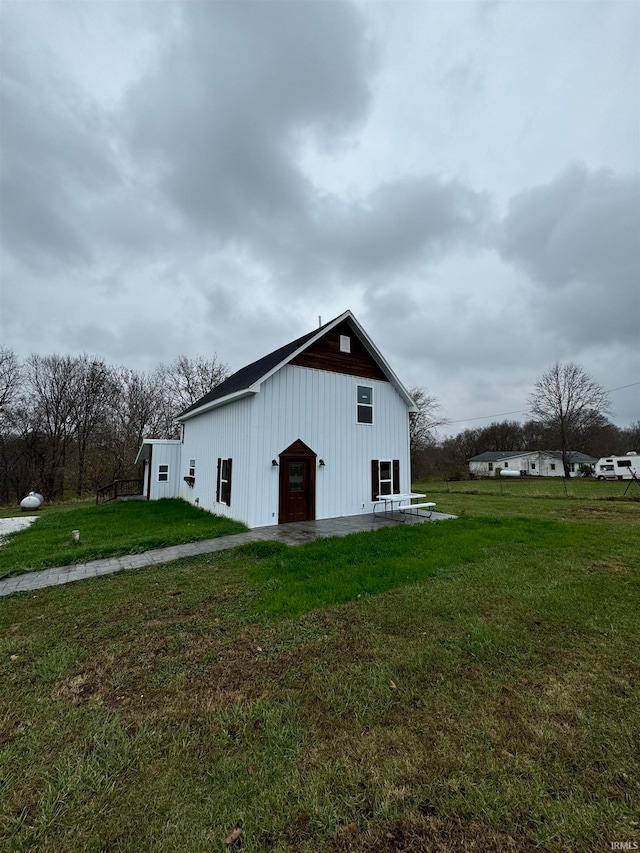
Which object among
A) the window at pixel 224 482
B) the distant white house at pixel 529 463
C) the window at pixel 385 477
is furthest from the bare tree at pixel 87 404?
the distant white house at pixel 529 463

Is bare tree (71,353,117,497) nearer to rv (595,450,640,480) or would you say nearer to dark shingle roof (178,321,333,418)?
dark shingle roof (178,321,333,418)

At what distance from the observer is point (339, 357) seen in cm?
1190

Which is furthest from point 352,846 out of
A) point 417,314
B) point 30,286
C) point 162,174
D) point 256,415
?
point 30,286

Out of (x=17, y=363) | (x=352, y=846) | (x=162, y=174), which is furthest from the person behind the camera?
(x=17, y=363)

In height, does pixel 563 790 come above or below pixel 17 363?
below

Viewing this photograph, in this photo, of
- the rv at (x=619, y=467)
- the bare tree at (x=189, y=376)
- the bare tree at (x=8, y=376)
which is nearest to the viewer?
the bare tree at (x=8, y=376)

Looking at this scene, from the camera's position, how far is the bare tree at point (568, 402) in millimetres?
35969

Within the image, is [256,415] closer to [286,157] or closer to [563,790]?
[563,790]

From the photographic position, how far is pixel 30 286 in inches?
782

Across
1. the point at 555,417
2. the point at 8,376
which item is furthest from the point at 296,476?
the point at 555,417

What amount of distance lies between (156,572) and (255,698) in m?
4.25

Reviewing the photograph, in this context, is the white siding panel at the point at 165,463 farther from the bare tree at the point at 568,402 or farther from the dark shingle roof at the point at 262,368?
the bare tree at the point at 568,402

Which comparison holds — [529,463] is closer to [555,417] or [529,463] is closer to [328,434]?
[555,417]

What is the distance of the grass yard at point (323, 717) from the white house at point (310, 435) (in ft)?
16.9
